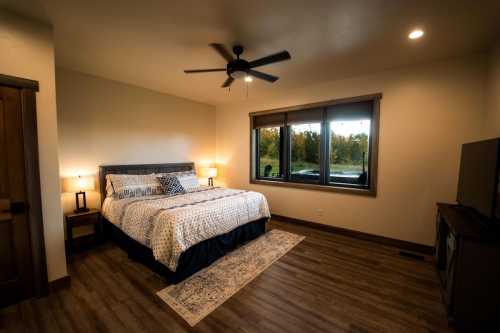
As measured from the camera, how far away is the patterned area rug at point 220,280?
196 cm

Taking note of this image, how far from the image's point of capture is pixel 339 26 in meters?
2.12

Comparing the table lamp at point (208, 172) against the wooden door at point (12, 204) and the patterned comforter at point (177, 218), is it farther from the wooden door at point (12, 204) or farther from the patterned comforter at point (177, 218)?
the wooden door at point (12, 204)

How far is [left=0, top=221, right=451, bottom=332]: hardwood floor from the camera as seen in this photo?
1748 mm

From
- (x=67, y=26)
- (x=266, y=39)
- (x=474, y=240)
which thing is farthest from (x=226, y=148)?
(x=474, y=240)

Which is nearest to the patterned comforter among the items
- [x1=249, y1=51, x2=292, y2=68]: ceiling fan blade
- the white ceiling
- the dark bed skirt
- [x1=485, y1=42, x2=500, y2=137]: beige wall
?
the dark bed skirt

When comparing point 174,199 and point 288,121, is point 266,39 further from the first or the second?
point 174,199

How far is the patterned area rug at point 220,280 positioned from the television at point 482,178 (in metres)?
2.14

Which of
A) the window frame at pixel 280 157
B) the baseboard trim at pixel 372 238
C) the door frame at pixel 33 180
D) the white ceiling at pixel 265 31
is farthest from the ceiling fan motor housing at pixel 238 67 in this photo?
the baseboard trim at pixel 372 238

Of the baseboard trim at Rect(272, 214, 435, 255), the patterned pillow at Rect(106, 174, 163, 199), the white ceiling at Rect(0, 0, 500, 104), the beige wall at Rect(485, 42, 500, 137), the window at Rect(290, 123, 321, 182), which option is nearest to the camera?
the white ceiling at Rect(0, 0, 500, 104)

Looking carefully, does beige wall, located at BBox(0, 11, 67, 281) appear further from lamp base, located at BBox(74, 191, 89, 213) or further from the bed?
lamp base, located at BBox(74, 191, 89, 213)

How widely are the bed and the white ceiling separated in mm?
1968

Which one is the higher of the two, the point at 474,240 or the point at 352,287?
the point at 474,240

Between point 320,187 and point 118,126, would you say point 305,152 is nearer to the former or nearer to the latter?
point 320,187

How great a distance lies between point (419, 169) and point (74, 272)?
15.6 feet
